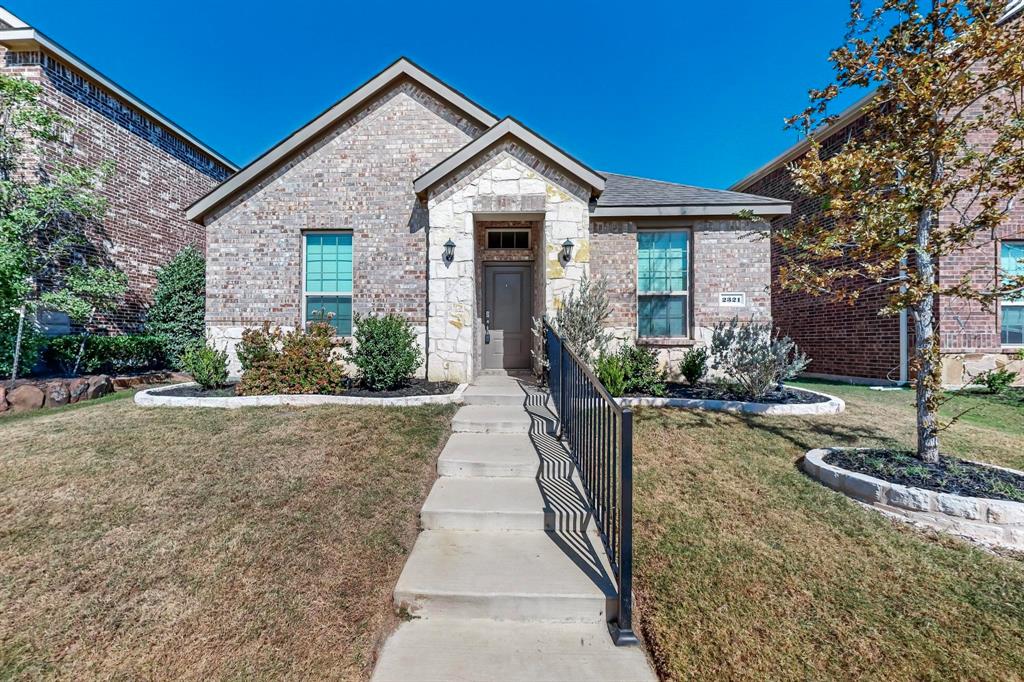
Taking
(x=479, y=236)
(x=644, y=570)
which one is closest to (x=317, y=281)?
(x=479, y=236)

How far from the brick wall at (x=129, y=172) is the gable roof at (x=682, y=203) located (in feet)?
35.9

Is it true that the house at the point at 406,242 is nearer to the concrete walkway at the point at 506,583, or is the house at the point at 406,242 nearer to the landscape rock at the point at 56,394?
the landscape rock at the point at 56,394

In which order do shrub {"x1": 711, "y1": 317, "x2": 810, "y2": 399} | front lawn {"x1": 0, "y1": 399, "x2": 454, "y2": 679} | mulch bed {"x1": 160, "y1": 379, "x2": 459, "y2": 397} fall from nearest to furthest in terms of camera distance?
front lawn {"x1": 0, "y1": 399, "x2": 454, "y2": 679}, shrub {"x1": 711, "y1": 317, "x2": 810, "y2": 399}, mulch bed {"x1": 160, "y1": 379, "x2": 459, "y2": 397}

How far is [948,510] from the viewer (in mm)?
3064

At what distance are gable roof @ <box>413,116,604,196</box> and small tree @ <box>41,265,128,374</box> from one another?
621 cm

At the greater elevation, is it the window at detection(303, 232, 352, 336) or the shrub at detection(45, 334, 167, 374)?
the window at detection(303, 232, 352, 336)

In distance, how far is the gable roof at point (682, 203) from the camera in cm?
757

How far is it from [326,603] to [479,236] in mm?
6387

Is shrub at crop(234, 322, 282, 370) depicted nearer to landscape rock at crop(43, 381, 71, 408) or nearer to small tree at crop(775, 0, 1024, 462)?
landscape rock at crop(43, 381, 71, 408)

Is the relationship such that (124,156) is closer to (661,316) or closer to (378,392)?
(378,392)

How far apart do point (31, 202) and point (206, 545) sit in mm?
8355

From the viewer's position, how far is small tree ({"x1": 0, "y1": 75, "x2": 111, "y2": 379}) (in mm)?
6590

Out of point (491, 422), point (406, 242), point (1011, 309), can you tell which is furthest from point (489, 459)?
point (1011, 309)

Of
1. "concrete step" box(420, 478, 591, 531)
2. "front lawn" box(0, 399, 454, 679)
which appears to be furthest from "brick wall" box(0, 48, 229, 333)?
"concrete step" box(420, 478, 591, 531)
